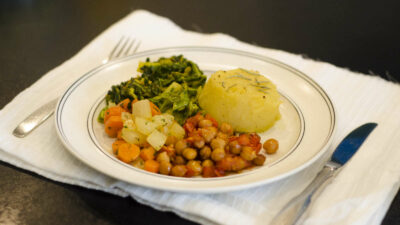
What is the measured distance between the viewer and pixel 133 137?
304 centimetres

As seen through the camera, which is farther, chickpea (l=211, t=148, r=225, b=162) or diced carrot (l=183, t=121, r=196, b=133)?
diced carrot (l=183, t=121, r=196, b=133)

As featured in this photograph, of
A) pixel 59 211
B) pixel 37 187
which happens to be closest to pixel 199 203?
pixel 59 211

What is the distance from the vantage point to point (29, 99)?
12.1 ft

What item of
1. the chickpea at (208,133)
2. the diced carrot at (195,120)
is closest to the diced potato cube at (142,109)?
the diced carrot at (195,120)

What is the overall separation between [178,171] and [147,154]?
0.29 meters

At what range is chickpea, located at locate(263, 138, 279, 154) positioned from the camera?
3076 mm

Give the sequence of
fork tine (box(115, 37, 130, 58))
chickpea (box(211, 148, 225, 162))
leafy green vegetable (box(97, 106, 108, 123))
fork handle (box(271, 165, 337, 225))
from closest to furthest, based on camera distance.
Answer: fork handle (box(271, 165, 337, 225)) → chickpea (box(211, 148, 225, 162)) → leafy green vegetable (box(97, 106, 108, 123)) → fork tine (box(115, 37, 130, 58))

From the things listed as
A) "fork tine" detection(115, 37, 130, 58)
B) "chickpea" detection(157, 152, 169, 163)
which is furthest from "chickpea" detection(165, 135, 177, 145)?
"fork tine" detection(115, 37, 130, 58)

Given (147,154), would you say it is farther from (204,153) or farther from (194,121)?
(194,121)

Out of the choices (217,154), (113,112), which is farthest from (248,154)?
(113,112)

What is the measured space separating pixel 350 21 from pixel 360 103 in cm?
251

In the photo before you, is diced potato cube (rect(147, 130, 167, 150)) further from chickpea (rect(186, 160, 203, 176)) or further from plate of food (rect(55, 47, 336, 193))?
chickpea (rect(186, 160, 203, 176))

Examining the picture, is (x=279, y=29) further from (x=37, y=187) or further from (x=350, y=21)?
(x=37, y=187)

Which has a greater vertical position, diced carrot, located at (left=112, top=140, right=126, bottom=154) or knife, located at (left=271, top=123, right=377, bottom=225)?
knife, located at (left=271, top=123, right=377, bottom=225)
